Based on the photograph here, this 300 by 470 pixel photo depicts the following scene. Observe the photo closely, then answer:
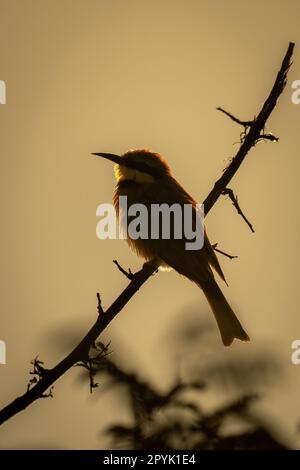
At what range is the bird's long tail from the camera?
429cm

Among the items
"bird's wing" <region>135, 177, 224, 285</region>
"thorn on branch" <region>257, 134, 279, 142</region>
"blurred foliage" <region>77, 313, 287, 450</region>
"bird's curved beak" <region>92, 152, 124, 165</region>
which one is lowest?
"blurred foliage" <region>77, 313, 287, 450</region>

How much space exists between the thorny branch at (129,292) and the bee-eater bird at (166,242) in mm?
719

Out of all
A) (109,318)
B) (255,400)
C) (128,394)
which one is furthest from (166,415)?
(109,318)

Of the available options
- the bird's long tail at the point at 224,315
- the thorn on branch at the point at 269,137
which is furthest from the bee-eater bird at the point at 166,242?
the thorn on branch at the point at 269,137

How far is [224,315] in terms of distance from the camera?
4512 millimetres

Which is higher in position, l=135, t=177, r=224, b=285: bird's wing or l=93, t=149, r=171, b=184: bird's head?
l=93, t=149, r=171, b=184: bird's head

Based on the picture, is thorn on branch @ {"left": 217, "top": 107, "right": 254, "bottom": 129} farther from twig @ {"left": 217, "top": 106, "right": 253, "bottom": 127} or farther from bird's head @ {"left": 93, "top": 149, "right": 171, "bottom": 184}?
bird's head @ {"left": 93, "top": 149, "right": 171, "bottom": 184}

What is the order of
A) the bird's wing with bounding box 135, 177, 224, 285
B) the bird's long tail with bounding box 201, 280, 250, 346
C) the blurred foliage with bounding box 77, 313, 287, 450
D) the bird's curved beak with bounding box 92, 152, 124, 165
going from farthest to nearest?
the bird's curved beak with bounding box 92, 152, 124, 165
the bird's wing with bounding box 135, 177, 224, 285
the bird's long tail with bounding box 201, 280, 250, 346
the blurred foliage with bounding box 77, 313, 287, 450

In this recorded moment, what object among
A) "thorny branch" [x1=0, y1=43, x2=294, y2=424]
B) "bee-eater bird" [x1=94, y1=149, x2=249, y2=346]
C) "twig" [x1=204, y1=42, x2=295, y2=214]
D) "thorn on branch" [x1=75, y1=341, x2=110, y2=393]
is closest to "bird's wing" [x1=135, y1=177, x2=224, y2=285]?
"bee-eater bird" [x1=94, y1=149, x2=249, y2=346]

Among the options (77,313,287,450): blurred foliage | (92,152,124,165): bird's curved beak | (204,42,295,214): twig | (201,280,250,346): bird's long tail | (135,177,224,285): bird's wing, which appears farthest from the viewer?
(92,152,124,165): bird's curved beak

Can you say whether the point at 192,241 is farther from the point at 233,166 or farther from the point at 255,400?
the point at 255,400

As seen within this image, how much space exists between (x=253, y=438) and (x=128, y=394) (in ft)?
1.30

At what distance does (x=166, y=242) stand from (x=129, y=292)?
168cm
